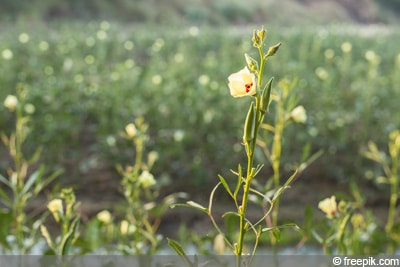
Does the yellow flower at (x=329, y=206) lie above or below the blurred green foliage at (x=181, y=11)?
below

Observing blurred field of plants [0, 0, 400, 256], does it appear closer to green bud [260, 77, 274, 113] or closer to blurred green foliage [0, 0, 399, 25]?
green bud [260, 77, 274, 113]

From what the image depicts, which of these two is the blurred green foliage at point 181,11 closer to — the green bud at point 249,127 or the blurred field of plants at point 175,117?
the blurred field of plants at point 175,117

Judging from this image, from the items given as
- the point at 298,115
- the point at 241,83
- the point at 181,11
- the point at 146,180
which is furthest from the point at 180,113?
the point at 181,11

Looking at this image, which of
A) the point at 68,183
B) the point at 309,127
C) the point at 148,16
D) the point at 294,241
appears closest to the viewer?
the point at 294,241

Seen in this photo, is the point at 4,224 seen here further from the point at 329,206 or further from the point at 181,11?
the point at 181,11

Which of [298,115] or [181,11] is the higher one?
[181,11]

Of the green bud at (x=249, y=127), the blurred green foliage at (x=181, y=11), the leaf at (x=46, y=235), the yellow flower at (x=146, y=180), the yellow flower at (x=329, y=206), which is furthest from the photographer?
the blurred green foliage at (x=181, y=11)

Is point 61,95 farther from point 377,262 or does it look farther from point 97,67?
point 377,262

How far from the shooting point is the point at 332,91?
5090 mm

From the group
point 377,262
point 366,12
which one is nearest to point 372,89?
point 377,262

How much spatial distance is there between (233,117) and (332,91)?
0.81 m

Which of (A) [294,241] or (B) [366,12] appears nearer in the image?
(A) [294,241]

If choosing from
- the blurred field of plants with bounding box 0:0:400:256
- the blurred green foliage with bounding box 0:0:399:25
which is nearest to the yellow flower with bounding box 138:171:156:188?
the blurred field of plants with bounding box 0:0:400:256

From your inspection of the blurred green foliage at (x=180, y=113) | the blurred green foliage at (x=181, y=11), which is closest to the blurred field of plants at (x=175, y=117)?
the blurred green foliage at (x=180, y=113)
